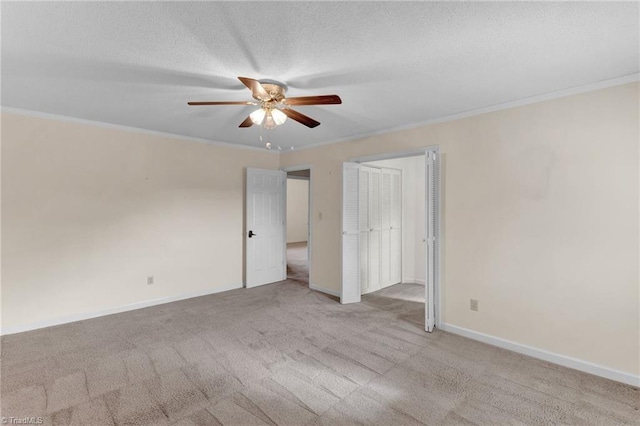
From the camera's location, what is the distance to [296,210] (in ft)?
37.3

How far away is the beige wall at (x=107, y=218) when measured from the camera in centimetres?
339

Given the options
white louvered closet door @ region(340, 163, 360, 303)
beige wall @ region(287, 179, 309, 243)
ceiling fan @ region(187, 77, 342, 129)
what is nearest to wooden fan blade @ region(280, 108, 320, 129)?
ceiling fan @ region(187, 77, 342, 129)

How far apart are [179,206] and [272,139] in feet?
5.84

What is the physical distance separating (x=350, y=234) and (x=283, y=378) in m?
2.36

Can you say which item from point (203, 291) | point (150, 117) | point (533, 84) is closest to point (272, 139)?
point (150, 117)

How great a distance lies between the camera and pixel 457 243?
346 cm

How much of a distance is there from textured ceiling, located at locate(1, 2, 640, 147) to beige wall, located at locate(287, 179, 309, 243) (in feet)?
26.1

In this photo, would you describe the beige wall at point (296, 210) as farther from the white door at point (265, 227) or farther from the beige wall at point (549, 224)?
the beige wall at point (549, 224)

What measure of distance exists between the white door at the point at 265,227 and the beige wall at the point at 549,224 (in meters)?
2.87

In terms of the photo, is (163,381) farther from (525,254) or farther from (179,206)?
(525,254)

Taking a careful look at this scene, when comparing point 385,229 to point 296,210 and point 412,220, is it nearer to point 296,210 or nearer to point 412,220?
point 412,220

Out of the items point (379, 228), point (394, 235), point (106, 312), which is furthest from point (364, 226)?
point (106, 312)

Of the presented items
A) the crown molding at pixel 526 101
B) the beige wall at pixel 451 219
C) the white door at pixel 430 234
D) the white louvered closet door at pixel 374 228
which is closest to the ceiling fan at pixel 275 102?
the white door at pixel 430 234

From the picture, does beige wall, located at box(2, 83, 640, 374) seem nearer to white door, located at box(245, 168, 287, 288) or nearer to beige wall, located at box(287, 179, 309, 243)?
white door, located at box(245, 168, 287, 288)
